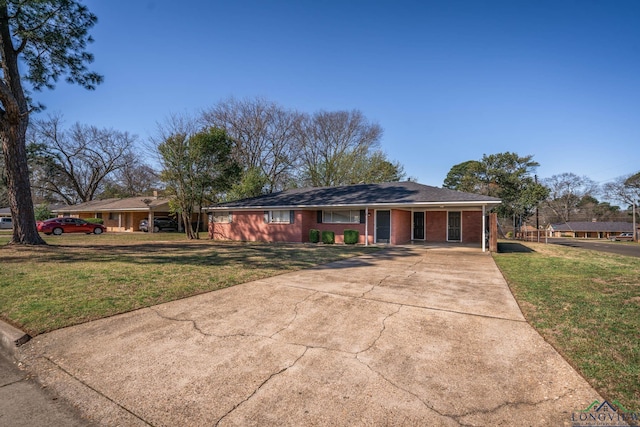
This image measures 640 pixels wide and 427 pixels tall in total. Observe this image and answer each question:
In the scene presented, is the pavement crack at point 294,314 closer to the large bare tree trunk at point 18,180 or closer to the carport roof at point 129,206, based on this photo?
the large bare tree trunk at point 18,180

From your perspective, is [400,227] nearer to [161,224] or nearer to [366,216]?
[366,216]

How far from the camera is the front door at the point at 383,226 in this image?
53.5ft

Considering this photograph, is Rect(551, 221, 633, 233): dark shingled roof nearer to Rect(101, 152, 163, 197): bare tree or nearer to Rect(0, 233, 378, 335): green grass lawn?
Rect(0, 233, 378, 335): green grass lawn

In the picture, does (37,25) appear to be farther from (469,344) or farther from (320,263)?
(469,344)

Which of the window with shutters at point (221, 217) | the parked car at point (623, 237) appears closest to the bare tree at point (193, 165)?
the window with shutters at point (221, 217)

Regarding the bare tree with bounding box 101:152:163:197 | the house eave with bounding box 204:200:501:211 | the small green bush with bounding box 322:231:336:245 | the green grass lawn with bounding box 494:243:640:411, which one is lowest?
the green grass lawn with bounding box 494:243:640:411

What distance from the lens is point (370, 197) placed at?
1688 centimetres

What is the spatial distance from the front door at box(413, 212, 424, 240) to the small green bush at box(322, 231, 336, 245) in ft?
18.0

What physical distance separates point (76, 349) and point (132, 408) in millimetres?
1705

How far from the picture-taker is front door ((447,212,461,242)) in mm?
17731

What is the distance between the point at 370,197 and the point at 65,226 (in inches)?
947

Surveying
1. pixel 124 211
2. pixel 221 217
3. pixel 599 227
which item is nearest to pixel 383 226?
pixel 221 217

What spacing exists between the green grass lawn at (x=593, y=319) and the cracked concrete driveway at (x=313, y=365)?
210 mm

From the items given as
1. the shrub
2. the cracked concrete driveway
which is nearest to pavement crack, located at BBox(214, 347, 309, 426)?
the cracked concrete driveway
